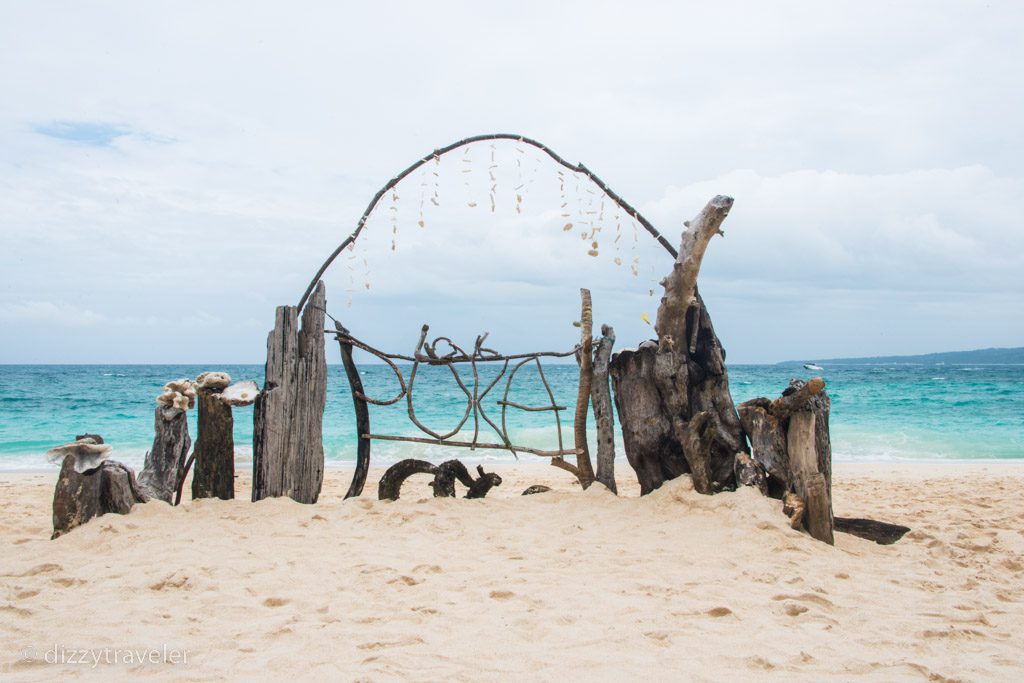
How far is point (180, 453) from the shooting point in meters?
5.26

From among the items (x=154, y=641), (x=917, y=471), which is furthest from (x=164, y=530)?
(x=917, y=471)

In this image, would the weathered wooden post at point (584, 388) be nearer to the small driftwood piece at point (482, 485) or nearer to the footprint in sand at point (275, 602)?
the small driftwood piece at point (482, 485)

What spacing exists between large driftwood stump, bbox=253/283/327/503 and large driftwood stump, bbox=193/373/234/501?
0.19m

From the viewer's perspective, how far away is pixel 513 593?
3535mm

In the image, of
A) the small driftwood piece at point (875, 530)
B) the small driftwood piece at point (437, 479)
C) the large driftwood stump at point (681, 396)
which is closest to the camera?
the small driftwood piece at point (875, 530)

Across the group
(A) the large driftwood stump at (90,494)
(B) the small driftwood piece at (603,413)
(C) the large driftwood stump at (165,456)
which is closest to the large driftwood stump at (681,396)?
(B) the small driftwood piece at (603,413)

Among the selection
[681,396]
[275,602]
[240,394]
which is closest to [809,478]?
[681,396]

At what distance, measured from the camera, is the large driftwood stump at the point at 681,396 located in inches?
196

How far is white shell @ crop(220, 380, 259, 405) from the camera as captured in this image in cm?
499

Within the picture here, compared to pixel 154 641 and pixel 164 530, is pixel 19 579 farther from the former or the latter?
pixel 154 641

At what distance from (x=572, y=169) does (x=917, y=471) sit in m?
7.84

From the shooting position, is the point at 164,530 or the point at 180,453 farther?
the point at 180,453

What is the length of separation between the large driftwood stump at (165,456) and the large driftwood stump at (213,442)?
19 cm

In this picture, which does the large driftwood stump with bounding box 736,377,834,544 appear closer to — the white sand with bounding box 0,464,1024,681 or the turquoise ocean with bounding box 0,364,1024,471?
the white sand with bounding box 0,464,1024,681
